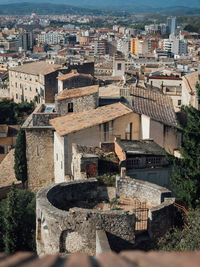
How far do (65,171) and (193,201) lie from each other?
6003 mm

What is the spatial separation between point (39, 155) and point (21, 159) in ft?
8.73

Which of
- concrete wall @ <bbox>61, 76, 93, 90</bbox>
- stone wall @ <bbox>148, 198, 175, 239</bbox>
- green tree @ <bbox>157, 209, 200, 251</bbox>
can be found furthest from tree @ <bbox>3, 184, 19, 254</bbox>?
concrete wall @ <bbox>61, 76, 93, 90</bbox>

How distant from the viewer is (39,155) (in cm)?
1856

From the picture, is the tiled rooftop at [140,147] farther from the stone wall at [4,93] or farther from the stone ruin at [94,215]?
the stone wall at [4,93]

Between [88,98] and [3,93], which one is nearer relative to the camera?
[88,98]

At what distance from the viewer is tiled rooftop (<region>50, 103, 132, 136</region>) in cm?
1470

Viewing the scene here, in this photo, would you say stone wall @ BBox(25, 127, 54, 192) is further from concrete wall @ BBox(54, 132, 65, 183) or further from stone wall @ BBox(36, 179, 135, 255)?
stone wall @ BBox(36, 179, 135, 255)

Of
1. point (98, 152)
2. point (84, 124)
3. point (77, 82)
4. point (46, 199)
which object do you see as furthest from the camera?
point (77, 82)

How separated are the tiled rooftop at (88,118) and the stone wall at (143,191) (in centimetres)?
427

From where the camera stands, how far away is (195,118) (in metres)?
10.8

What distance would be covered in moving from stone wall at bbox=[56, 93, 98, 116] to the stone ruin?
6469 millimetres

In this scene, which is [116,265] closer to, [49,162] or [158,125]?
[158,125]

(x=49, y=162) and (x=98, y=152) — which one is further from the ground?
(x=98, y=152)

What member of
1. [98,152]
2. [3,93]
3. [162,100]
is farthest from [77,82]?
[3,93]
